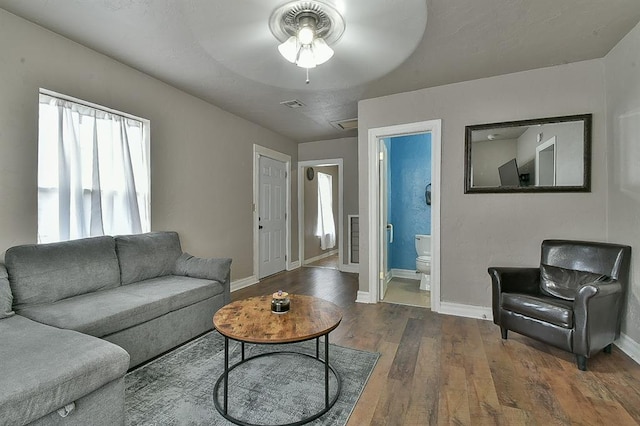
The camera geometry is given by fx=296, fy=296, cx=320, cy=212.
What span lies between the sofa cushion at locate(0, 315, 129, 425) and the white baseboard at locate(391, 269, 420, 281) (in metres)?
4.15

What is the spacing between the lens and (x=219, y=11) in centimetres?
194

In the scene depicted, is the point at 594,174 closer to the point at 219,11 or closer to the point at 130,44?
the point at 219,11

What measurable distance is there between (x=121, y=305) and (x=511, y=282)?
3070 mm

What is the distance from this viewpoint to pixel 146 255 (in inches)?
106

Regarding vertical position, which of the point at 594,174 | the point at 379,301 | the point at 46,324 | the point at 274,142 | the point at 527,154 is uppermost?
the point at 274,142

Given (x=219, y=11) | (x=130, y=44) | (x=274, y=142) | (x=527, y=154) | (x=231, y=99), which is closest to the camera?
(x=219, y=11)

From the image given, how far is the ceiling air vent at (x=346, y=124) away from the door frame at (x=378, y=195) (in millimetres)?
935

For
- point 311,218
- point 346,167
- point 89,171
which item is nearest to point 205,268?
point 89,171

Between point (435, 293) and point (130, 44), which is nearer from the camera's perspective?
point (130, 44)

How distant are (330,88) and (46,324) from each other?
3005 mm

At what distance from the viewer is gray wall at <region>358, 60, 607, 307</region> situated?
2.65m

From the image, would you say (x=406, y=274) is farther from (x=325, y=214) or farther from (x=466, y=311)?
(x=325, y=214)

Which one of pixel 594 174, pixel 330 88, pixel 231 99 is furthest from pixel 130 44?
pixel 594 174

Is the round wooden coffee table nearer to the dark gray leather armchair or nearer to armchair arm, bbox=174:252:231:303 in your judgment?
armchair arm, bbox=174:252:231:303
